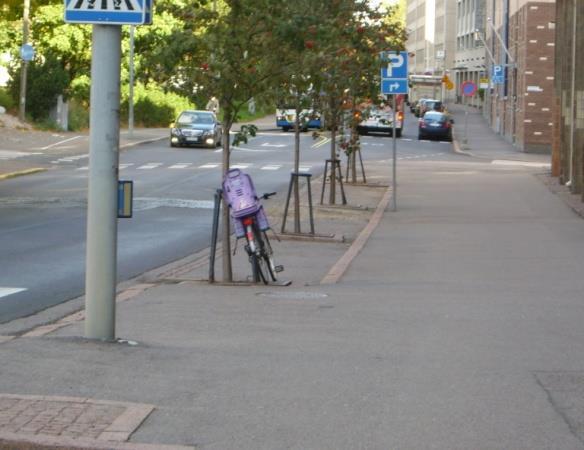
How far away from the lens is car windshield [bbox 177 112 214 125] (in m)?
54.4

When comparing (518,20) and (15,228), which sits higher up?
(518,20)

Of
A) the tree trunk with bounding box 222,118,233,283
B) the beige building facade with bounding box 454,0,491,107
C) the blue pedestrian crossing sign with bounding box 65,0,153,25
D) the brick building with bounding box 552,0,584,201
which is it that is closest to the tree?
the tree trunk with bounding box 222,118,233,283

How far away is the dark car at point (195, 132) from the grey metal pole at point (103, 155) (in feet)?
145

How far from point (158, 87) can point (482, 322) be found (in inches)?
222

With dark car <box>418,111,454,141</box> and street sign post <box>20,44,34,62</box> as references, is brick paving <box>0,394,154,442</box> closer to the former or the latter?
street sign post <box>20,44,34,62</box>

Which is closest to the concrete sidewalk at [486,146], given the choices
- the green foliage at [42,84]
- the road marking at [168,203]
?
the green foliage at [42,84]

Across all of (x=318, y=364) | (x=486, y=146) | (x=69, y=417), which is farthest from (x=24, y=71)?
(x=69, y=417)

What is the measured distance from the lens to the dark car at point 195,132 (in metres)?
53.6

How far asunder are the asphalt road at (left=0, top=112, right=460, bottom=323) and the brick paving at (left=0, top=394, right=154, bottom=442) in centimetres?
482

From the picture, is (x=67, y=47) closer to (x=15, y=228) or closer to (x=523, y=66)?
(x=523, y=66)

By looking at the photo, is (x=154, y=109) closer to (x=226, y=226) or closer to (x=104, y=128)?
(x=226, y=226)

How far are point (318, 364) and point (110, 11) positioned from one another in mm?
2724

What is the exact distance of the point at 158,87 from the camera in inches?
615

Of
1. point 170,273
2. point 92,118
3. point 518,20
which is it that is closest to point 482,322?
point 92,118
